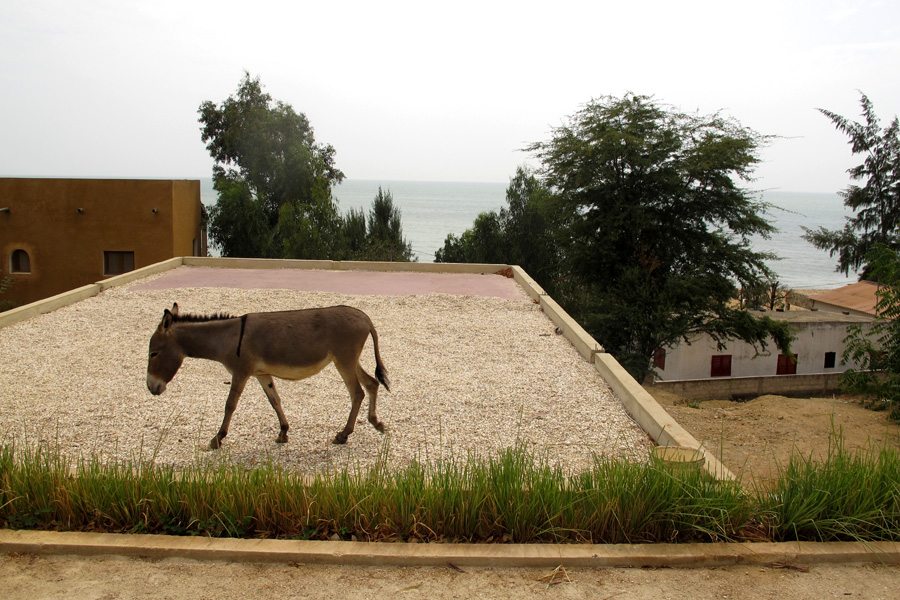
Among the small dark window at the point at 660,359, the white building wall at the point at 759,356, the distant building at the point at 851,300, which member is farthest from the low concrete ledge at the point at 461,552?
the distant building at the point at 851,300

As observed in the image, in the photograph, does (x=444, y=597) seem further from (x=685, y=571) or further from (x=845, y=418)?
(x=845, y=418)

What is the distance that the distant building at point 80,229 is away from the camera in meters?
25.7

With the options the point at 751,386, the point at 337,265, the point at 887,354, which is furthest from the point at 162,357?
the point at 751,386

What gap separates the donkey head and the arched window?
24.3 metres

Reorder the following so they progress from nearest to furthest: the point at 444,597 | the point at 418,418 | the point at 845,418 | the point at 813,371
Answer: the point at 444,597, the point at 418,418, the point at 845,418, the point at 813,371

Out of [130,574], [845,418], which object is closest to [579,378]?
[130,574]

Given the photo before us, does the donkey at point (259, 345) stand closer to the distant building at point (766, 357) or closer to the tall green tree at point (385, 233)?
the distant building at point (766, 357)

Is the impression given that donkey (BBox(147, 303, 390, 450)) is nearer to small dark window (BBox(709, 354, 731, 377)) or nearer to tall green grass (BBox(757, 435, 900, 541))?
tall green grass (BBox(757, 435, 900, 541))

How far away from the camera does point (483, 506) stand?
4.55 meters

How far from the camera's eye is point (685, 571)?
13.7 feet

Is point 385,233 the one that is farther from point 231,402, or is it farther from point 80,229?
point 231,402

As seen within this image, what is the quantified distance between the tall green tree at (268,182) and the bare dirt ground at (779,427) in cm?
2096

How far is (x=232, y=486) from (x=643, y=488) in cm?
267

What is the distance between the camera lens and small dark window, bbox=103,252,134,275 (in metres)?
26.0
